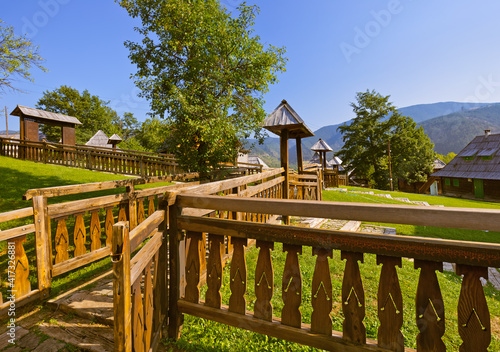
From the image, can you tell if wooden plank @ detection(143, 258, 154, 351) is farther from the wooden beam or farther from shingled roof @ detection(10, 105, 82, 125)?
shingled roof @ detection(10, 105, 82, 125)

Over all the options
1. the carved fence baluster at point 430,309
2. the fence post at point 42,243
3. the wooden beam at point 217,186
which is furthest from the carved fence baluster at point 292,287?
the fence post at point 42,243

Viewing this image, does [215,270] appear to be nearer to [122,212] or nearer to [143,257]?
[143,257]

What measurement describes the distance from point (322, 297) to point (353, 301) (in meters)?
0.21

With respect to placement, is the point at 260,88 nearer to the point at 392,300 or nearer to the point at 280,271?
the point at 280,271

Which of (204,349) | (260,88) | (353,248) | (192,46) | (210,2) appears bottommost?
(204,349)

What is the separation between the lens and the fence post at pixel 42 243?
2.98 metres

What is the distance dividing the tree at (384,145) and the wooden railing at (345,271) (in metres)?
34.0

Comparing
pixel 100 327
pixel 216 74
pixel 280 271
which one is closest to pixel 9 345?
pixel 100 327

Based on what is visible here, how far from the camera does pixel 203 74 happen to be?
6906 millimetres

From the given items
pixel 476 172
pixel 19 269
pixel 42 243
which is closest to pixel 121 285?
pixel 19 269

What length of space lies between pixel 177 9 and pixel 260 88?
3.10 meters

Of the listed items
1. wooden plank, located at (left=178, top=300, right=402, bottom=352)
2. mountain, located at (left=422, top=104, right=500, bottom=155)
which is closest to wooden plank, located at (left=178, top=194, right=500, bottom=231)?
wooden plank, located at (left=178, top=300, right=402, bottom=352)

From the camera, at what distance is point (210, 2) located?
7105 mm

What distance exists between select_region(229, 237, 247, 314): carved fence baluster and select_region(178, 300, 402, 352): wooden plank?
7 centimetres
